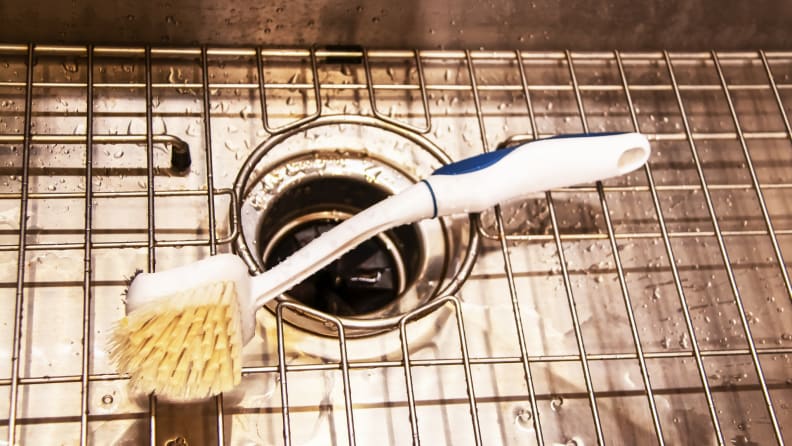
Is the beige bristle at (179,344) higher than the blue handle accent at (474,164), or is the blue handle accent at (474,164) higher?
the blue handle accent at (474,164)

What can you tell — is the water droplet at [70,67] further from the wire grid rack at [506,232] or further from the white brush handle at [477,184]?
the white brush handle at [477,184]

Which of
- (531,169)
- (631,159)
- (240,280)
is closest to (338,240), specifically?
(240,280)

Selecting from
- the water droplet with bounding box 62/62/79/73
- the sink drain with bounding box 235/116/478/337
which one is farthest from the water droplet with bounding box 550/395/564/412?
the water droplet with bounding box 62/62/79/73

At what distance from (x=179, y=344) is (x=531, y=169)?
1.09 feet

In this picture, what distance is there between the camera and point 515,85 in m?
0.87

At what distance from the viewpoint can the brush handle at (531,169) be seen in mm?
684

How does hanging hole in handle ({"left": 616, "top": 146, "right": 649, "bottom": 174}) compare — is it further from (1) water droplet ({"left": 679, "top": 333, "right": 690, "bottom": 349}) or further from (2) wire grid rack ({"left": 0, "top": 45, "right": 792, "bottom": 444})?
(1) water droplet ({"left": 679, "top": 333, "right": 690, "bottom": 349})

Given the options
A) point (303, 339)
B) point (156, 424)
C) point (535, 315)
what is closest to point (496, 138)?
point (535, 315)

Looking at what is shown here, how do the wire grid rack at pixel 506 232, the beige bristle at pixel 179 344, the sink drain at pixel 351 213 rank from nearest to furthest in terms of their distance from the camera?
the beige bristle at pixel 179 344 → the wire grid rack at pixel 506 232 → the sink drain at pixel 351 213

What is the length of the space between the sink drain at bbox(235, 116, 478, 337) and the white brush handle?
0.09 m

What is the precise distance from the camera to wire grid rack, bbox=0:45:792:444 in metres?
0.65

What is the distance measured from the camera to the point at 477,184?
2.26 ft

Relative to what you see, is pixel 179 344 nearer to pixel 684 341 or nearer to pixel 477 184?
pixel 477 184

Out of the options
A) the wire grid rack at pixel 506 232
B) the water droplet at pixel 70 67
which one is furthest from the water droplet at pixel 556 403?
the water droplet at pixel 70 67
